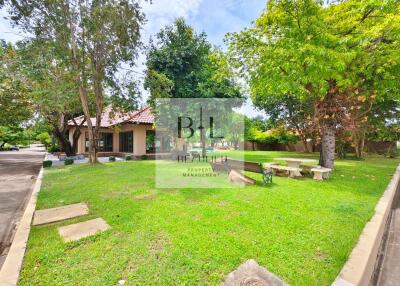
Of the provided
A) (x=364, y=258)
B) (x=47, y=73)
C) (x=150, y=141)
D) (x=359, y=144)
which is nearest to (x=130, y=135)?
(x=150, y=141)

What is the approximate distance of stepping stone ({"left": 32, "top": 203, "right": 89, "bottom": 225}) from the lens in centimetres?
504

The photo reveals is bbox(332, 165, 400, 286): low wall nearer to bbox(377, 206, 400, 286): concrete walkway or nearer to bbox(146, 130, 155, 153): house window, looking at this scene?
bbox(377, 206, 400, 286): concrete walkway

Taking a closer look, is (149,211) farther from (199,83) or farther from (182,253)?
(199,83)

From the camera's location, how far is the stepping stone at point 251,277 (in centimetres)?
287

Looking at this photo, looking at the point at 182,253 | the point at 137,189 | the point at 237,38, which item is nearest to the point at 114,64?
the point at 237,38

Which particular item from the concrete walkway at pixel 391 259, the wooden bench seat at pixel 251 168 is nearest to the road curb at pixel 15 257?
the concrete walkway at pixel 391 259

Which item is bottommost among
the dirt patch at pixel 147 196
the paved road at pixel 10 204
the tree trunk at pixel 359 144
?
the paved road at pixel 10 204

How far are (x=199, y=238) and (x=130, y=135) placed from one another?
18500 millimetres

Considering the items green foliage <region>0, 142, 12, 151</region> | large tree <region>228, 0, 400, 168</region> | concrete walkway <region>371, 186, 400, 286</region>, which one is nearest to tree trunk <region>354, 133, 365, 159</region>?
large tree <region>228, 0, 400, 168</region>

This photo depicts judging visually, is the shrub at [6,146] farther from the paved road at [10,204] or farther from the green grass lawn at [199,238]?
the green grass lawn at [199,238]

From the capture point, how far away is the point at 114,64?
1423 centimetres

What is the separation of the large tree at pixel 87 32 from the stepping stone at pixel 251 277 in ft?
45.3

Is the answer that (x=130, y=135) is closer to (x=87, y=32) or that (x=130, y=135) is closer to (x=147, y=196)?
(x=87, y=32)

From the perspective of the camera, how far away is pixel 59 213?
545 centimetres
